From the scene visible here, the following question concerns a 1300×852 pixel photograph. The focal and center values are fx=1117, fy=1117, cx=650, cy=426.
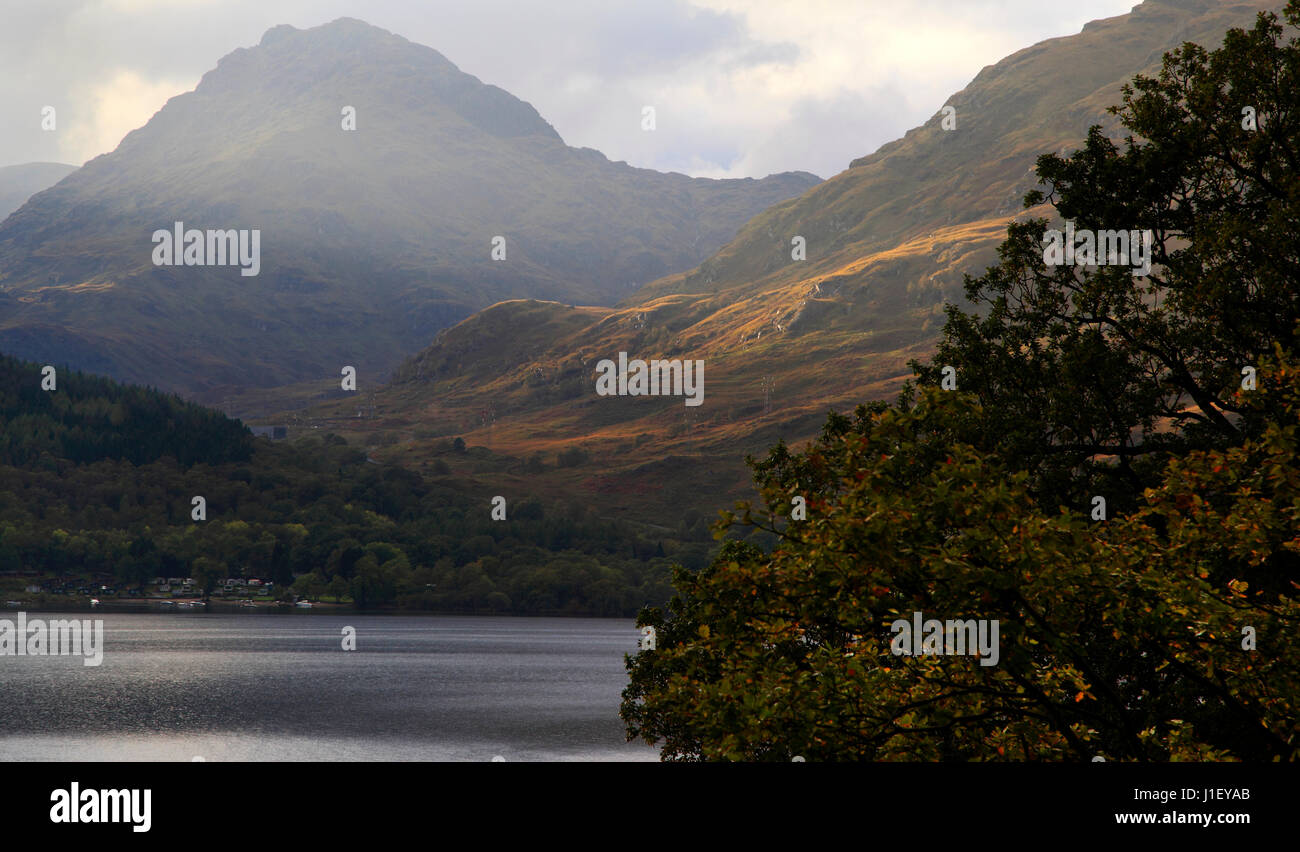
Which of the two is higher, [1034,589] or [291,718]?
[1034,589]

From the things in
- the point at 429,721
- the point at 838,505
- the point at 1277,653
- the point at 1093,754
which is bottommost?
the point at 429,721

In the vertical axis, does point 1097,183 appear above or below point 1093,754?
above

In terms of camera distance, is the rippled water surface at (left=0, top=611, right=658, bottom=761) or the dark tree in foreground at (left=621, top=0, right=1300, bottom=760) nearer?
the dark tree in foreground at (left=621, top=0, right=1300, bottom=760)

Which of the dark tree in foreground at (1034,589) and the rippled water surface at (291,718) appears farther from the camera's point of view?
the rippled water surface at (291,718)

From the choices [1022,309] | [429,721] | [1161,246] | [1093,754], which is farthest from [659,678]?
[429,721]

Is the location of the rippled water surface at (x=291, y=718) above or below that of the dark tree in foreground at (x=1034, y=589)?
below

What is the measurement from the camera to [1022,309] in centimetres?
3862

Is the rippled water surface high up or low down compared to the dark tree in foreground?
down

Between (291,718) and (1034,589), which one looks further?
(291,718)
